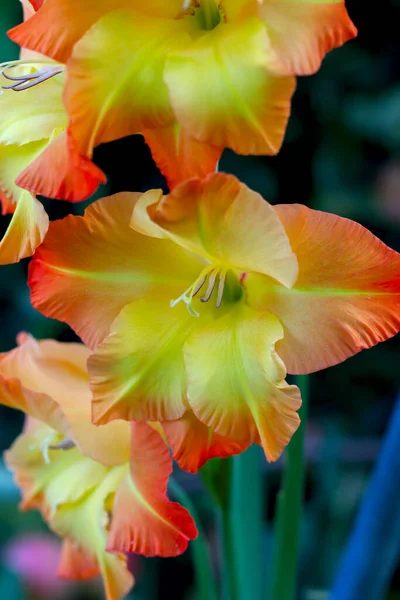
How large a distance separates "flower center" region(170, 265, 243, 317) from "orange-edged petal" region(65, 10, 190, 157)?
9 centimetres

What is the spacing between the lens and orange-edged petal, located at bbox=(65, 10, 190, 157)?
1.09ft

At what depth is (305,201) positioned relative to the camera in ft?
3.63

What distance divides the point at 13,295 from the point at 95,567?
0.60 m

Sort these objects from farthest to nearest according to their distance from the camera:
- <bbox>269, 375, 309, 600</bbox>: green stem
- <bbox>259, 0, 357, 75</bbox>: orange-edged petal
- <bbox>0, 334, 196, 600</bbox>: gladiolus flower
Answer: <bbox>269, 375, 309, 600</bbox>: green stem < <bbox>0, 334, 196, 600</bbox>: gladiolus flower < <bbox>259, 0, 357, 75</bbox>: orange-edged petal

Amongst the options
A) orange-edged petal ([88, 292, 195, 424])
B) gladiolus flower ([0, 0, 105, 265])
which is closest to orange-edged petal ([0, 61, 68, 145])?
gladiolus flower ([0, 0, 105, 265])

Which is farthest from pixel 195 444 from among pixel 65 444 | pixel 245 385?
pixel 65 444

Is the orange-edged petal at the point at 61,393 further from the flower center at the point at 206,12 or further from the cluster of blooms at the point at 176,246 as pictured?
the flower center at the point at 206,12

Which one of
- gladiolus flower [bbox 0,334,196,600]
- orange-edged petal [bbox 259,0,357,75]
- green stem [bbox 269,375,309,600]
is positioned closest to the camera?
orange-edged petal [bbox 259,0,357,75]

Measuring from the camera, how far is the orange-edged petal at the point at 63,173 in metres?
0.34

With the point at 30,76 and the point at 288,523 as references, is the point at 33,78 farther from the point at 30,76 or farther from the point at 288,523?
the point at 288,523

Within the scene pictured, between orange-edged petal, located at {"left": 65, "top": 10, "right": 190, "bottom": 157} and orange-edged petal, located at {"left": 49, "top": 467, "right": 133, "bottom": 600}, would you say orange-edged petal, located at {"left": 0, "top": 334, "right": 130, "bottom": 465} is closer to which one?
orange-edged petal, located at {"left": 49, "top": 467, "right": 133, "bottom": 600}

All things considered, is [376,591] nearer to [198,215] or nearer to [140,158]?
[198,215]

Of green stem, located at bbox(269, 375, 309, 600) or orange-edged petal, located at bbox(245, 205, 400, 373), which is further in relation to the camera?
green stem, located at bbox(269, 375, 309, 600)

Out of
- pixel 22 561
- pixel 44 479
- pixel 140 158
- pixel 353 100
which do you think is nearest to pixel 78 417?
pixel 44 479
